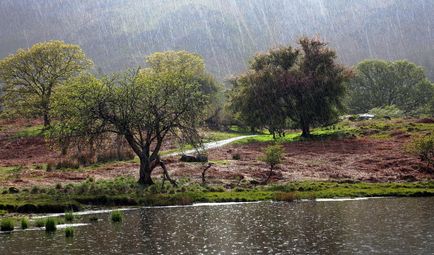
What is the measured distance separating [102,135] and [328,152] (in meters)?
34.8

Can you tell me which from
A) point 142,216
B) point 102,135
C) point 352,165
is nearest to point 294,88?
point 352,165

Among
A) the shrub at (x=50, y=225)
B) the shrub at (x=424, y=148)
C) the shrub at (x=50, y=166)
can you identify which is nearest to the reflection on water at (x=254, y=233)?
the shrub at (x=50, y=225)

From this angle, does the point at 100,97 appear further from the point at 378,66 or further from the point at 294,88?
the point at 378,66

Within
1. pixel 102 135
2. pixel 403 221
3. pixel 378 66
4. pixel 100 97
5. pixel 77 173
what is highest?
pixel 378 66

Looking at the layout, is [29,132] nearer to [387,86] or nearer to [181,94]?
[181,94]

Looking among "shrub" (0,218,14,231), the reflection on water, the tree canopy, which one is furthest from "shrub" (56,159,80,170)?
the tree canopy

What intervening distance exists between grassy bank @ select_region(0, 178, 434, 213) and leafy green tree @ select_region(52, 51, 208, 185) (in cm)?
316

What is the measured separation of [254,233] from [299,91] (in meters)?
65.6

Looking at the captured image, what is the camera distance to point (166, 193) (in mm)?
43656

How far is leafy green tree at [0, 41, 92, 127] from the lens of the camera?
92.0 m

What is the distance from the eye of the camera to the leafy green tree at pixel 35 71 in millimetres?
92000

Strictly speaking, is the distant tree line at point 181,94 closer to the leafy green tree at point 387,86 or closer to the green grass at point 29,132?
the leafy green tree at point 387,86

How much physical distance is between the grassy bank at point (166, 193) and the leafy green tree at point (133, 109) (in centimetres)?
316

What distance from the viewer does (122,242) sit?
84.6ft
